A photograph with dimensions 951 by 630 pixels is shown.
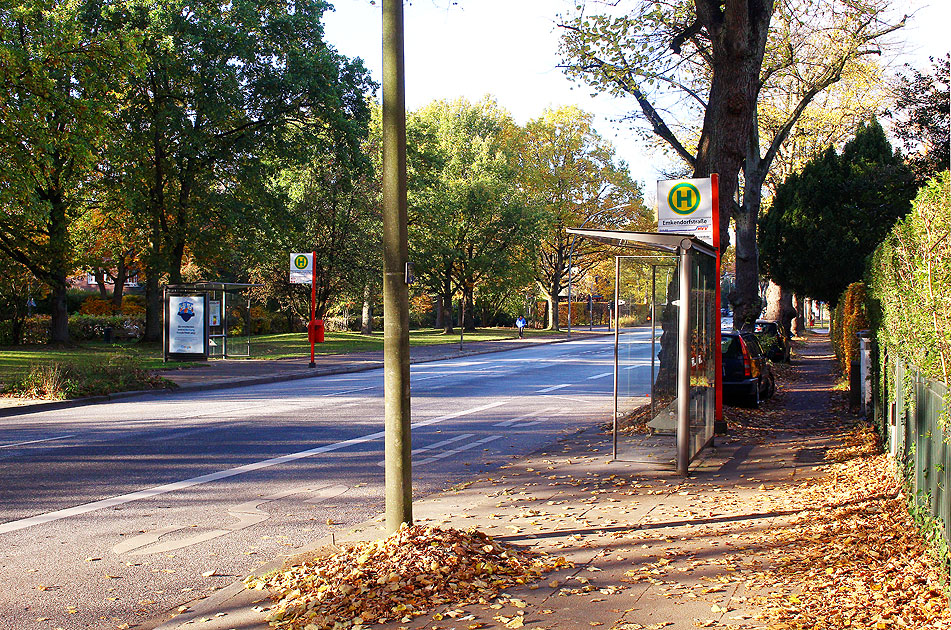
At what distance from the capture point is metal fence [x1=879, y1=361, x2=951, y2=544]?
182 inches

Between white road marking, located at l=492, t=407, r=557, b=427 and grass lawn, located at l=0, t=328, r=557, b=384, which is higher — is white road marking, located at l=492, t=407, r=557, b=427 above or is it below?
below

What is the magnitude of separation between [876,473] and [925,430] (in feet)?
10.5

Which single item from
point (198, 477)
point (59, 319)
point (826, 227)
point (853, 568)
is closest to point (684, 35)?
point (198, 477)

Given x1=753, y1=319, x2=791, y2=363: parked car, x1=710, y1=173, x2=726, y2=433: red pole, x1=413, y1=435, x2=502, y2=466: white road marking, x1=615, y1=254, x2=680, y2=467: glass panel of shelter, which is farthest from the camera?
x1=753, y1=319, x2=791, y2=363: parked car

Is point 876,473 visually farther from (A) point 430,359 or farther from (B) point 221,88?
(B) point 221,88

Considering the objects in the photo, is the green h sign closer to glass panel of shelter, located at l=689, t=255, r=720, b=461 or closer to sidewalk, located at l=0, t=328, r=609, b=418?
glass panel of shelter, located at l=689, t=255, r=720, b=461

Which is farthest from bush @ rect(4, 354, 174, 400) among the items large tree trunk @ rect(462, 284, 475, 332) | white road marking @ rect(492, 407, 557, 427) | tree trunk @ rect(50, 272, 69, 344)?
large tree trunk @ rect(462, 284, 475, 332)

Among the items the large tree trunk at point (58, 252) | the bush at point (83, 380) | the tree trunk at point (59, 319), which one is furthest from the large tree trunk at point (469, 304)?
the bush at point (83, 380)

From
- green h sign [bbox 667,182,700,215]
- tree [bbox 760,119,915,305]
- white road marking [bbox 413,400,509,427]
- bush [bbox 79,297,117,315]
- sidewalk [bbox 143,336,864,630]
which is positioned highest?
tree [bbox 760,119,915,305]

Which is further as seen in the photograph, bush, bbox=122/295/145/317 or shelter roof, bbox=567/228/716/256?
bush, bbox=122/295/145/317

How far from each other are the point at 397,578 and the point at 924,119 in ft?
64.2

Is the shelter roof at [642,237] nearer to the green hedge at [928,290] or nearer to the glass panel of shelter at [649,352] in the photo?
the glass panel of shelter at [649,352]

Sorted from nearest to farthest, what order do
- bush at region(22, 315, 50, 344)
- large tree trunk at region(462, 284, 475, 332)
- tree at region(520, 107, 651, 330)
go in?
1. bush at region(22, 315, 50, 344)
2. large tree trunk at region(462, 284, 475, 332)
3. tree at region(520, 107, 651, 330)

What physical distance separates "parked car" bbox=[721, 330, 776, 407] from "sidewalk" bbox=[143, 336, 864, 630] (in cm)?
381
